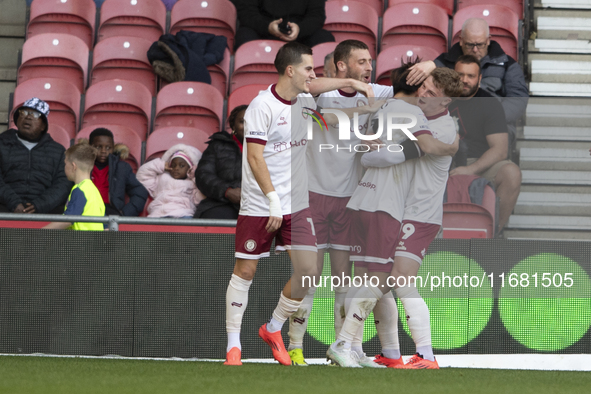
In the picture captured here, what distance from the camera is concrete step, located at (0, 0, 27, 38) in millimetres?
8195

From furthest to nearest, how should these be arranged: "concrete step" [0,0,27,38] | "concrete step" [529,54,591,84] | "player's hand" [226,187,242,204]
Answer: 1. "concrete step" [0,0,27,38]
2. "concrete step" [529,54,591,84]
3. "player's hand" [226,187,242,204]

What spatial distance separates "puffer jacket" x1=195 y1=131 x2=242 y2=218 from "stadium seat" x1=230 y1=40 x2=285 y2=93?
Result: 1.52m

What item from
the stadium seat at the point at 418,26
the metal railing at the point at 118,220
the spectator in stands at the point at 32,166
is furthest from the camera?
the stadium seat at the point at 418,26

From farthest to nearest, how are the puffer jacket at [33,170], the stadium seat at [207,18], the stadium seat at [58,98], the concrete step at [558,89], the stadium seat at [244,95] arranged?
the stadium seat at [207,18], the concrete step at [558,89], the stadium seat at [58,98], the stadium seat at [244,95], the puffer jacket at [33,170]

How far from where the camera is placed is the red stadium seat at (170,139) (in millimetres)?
6582

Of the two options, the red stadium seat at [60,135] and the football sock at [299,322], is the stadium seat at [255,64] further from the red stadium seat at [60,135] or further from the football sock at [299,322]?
the football sock at [299,322]

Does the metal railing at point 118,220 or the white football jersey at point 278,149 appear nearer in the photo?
the white football jersey at point 278,149

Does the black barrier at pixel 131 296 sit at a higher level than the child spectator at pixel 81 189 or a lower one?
lower

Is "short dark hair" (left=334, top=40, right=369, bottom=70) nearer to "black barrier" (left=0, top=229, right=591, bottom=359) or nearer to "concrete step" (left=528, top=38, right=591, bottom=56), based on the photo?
"black barrier" (left=0, top=229, right=591, bottom=359)

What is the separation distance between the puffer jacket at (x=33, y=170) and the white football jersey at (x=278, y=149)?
222 centimetres

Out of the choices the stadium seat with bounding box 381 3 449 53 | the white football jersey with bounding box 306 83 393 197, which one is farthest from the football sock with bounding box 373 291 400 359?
the stadium seat with bounding box 381 3 449 53

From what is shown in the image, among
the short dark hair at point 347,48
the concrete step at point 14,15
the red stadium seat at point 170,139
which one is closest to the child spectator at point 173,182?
the red stadium seat at point 170,139

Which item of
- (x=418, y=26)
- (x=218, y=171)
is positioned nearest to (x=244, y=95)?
(x=218, y=171)

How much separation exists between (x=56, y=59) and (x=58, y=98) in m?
0.62
